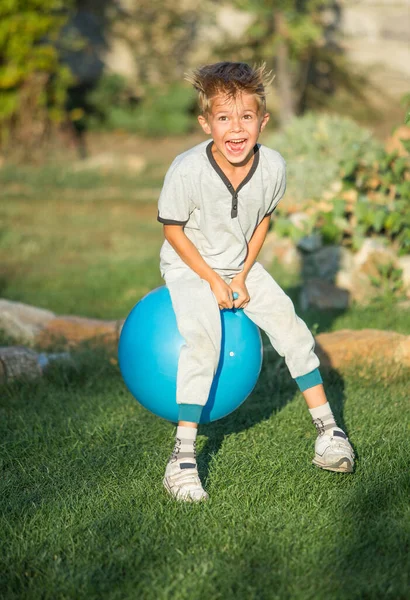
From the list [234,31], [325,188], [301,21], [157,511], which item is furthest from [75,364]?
[234,31]

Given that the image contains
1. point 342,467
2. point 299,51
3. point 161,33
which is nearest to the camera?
point 342,467

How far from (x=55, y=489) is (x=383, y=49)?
13.7 meters

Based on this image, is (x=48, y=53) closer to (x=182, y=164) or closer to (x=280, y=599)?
(x=182, y=164)

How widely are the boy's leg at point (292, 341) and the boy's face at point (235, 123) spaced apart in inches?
23.3

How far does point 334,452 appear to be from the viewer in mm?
3443

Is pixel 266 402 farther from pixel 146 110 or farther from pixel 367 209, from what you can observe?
pixel 146 110

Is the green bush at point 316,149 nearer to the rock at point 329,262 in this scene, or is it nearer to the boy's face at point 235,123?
the rock at point 329,262

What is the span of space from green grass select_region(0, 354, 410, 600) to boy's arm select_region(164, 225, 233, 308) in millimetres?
727

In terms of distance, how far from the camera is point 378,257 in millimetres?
6363

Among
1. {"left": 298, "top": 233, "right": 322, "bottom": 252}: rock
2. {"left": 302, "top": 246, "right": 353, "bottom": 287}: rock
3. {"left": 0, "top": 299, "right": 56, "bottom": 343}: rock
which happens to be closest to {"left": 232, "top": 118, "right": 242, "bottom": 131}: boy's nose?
{"left": 0, "top": 299, "right": 56, "bottom": 343}: rock

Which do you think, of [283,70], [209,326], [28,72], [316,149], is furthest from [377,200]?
[28,72]

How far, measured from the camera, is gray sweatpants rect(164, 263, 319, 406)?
3.46m

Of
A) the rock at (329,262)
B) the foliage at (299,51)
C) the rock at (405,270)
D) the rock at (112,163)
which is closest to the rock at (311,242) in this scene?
the rock at (329,262)

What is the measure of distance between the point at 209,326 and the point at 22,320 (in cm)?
260
